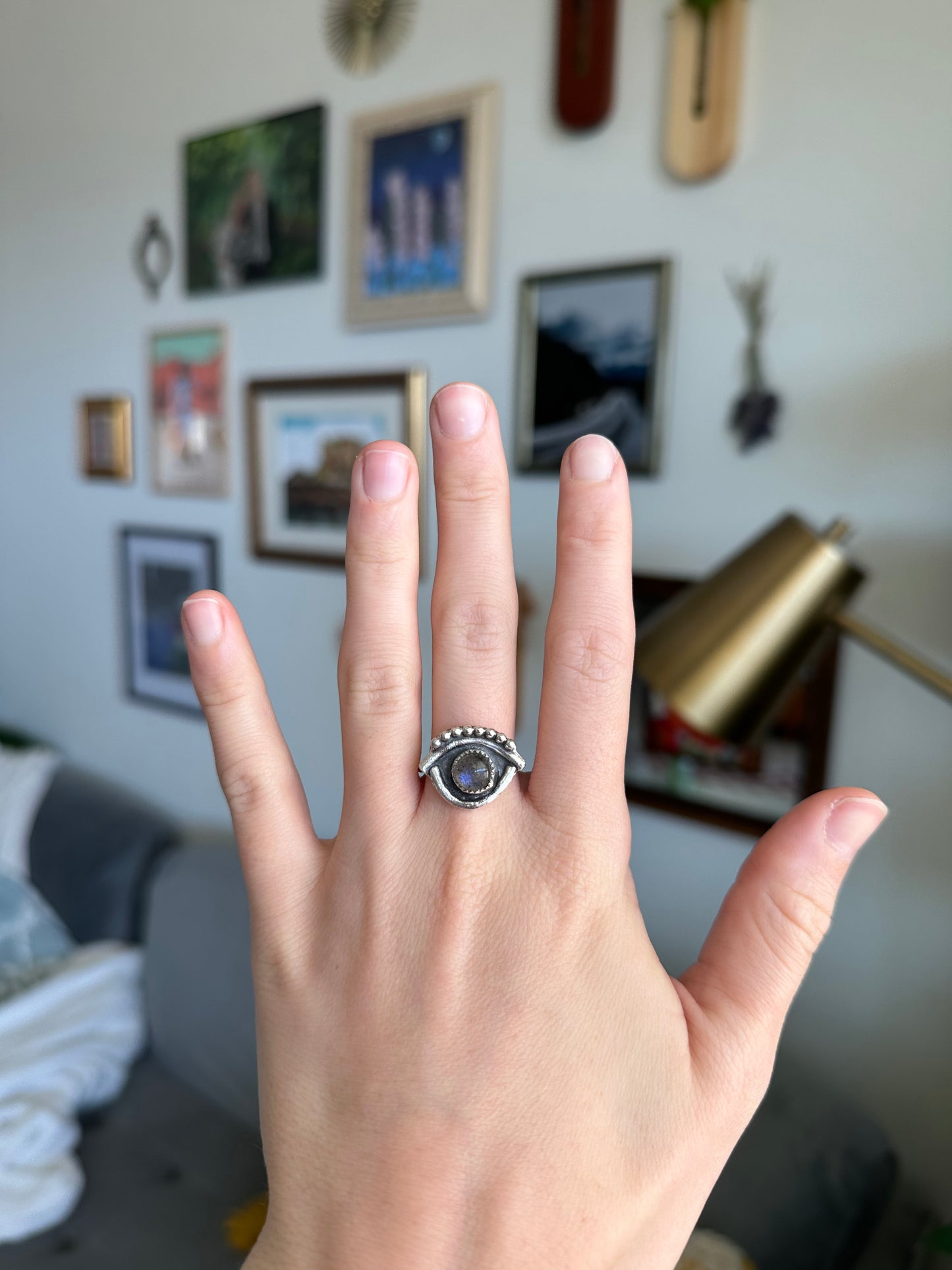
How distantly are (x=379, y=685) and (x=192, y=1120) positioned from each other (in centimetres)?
150

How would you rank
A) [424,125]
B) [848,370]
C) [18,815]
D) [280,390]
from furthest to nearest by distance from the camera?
1. [18,815]
2. [280,390]
3. [424,125]
4. [848,370]

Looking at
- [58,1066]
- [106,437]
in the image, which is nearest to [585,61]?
[106,437]

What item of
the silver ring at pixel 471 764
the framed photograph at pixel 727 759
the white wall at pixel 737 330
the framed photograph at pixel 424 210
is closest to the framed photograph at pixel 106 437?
the white wall at pixel 737 330

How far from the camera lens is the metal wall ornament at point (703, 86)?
116 centimetres

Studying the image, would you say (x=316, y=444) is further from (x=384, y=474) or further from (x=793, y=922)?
(x=793, y=922)

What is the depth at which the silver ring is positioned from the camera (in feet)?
1.64

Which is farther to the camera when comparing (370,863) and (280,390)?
(280,390)

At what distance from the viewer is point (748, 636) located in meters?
0.89

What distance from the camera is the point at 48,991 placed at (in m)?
1.61

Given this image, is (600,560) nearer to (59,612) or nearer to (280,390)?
(280,390)

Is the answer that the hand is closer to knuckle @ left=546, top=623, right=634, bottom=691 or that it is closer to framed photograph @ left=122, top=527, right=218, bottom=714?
knuckle @ left=546, top=623, right=634, bottom=691

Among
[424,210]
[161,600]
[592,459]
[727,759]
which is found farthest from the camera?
[161,600]

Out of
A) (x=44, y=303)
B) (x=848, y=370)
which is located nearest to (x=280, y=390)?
(x=44, y=303)

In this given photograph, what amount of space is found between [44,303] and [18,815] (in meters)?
1.44
